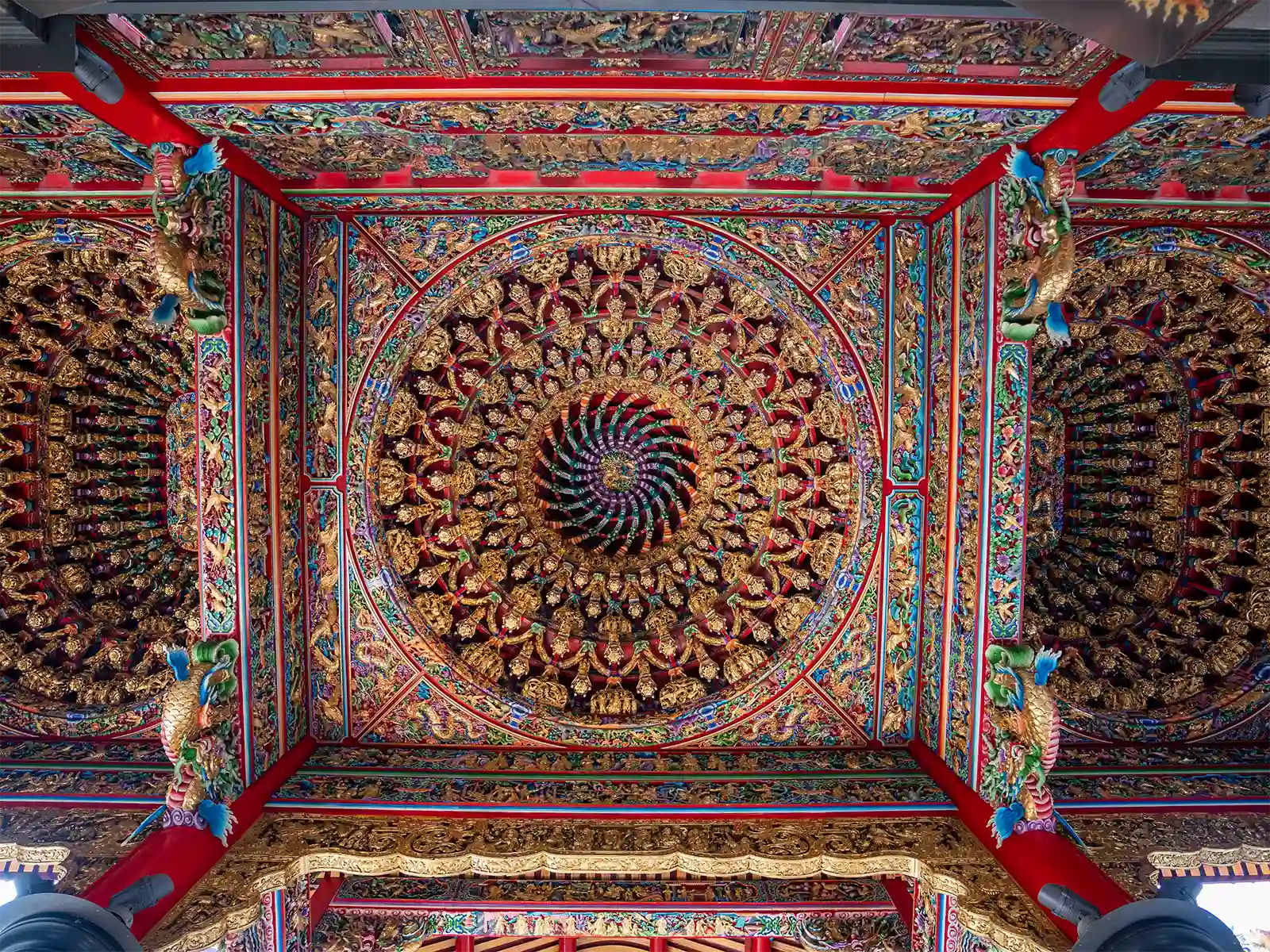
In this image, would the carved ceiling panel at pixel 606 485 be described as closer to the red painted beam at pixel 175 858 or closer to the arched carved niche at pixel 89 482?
the red painted beam at pixel 175 858

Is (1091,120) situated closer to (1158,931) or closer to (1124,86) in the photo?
(1124,86)

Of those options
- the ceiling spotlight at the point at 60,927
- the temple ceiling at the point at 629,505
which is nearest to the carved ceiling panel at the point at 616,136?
the temple ceiling at the point at 629,505

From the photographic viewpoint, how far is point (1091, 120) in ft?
16.1

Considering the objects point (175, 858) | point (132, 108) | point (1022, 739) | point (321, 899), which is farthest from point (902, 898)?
point (132, 108)

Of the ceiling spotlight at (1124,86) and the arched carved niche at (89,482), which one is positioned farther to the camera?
the arched carved niche at (89,482)

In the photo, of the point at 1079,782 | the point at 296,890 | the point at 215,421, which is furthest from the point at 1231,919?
the point at 215,421

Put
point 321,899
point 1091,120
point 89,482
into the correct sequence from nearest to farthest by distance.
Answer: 1. point 1091,120
2. point 321,899
3. point 89,482

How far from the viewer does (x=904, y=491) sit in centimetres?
719

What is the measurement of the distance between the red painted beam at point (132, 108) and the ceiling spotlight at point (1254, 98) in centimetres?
714

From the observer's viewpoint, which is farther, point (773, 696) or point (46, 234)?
point (773, 696)

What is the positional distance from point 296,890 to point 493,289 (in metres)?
5.90

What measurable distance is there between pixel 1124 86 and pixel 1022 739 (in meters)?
4.77

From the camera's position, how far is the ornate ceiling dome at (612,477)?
7.39 meters

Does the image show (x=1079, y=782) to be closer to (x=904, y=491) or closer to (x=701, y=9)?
(x=904, y=491)
